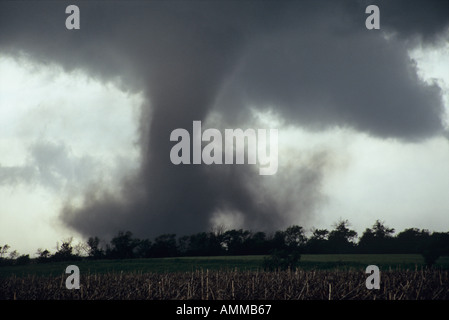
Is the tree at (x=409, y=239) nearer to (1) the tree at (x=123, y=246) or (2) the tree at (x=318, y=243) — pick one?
(2) the tree at (x=318, y=243)

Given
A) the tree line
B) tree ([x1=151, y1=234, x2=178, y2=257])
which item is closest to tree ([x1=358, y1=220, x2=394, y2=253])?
the tree line

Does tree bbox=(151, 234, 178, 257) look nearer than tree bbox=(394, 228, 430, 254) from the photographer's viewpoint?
No

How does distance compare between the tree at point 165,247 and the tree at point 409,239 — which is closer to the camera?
the tree at point 409,239

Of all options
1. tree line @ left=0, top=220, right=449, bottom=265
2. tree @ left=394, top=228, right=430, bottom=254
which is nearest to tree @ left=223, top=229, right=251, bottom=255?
tree line @ left=0, top=220, right=449, bottom=265

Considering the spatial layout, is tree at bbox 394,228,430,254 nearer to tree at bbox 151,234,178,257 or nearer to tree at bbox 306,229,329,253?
tree at bbox 306,229,329,253

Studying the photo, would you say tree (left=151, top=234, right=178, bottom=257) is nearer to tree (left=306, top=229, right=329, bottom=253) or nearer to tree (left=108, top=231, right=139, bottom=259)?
tree (left=108, top=231, right=139, bottom=259)

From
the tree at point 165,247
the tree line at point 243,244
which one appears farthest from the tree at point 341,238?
the tree at point 165,247

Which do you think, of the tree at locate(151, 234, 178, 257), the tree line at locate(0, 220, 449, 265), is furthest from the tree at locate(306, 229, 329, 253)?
the tree at locate(151, 234, 178, 257)

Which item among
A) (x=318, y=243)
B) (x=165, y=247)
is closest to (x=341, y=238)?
(x=318, y=243)

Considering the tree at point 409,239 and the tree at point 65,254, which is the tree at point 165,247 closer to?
the tree at point 65,254
